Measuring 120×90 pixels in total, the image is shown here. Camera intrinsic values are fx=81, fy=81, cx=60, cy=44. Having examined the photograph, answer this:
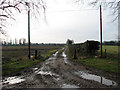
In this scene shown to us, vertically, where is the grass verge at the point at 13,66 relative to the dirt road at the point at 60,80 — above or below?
below

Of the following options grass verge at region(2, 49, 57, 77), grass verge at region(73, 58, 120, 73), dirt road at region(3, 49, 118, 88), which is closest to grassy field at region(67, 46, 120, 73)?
grass verge at region(73, 58, 120, 73)

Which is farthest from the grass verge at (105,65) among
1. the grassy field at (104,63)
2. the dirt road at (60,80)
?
the dirt road at (60,80)

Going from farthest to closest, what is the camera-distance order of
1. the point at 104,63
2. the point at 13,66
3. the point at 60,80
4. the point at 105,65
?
1. the point at 104,63
2. the point at 13,66
3. the point at 105,65
4. the point at 60,80

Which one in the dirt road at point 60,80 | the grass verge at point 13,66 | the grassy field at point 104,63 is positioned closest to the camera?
the dirt road at point 60,80

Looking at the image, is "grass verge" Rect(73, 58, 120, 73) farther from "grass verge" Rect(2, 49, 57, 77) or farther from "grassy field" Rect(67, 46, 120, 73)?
"grass verge" Rect(2, 49, 57, 77)

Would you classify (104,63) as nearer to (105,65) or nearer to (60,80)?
(105,65)

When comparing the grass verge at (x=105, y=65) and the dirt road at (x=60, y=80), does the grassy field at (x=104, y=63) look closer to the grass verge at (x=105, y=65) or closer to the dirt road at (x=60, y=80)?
the grass verge at (x=105, y=65)

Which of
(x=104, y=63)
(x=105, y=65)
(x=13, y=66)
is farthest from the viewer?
(x=104, y=63)

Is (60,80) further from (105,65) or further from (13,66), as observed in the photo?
(13,66)

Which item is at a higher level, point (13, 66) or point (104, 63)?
point (104, 63)

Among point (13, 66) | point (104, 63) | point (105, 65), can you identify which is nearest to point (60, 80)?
point (105, 65)

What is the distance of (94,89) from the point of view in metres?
3.72

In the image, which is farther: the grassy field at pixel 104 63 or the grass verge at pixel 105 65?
the grassy field at pixel 104 63

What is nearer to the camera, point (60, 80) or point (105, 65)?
point (60, 80)
